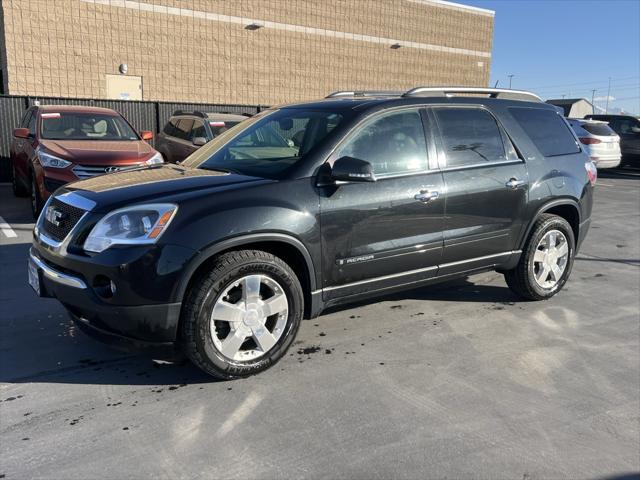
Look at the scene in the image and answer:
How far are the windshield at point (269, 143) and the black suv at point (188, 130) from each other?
588 cm

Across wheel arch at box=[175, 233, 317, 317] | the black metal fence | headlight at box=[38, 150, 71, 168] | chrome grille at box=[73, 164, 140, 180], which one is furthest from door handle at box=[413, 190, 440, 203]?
the black metal fence

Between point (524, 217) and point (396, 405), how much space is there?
2.39 metres

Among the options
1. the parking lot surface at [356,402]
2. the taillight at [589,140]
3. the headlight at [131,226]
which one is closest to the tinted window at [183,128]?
the parking lot surface at [356,402]

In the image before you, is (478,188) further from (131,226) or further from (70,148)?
(70,148)

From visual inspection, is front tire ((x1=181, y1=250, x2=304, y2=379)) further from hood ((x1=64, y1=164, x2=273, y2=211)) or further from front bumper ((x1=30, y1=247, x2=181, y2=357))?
hood ((x1=64, y1=164, x2=273, y2=211))

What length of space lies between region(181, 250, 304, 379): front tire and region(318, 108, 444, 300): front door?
37cm

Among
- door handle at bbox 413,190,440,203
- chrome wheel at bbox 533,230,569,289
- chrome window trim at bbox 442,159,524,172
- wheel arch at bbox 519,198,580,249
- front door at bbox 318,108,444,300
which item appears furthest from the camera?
chrome wheel at bbox 533,230,569,289

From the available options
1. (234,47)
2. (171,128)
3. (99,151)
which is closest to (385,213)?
(99,151)

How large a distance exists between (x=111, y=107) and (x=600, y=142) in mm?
13666

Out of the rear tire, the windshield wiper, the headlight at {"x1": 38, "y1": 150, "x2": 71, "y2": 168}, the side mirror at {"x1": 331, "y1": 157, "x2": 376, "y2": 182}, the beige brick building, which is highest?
the beige brick building

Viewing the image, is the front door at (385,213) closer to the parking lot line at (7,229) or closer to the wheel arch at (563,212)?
the wheel arch at (563,212)

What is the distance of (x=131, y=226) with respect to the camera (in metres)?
3.35

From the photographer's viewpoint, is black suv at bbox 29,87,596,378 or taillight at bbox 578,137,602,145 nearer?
black suv at bbox 29,87,596,378

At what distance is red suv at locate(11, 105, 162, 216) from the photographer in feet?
26.0
